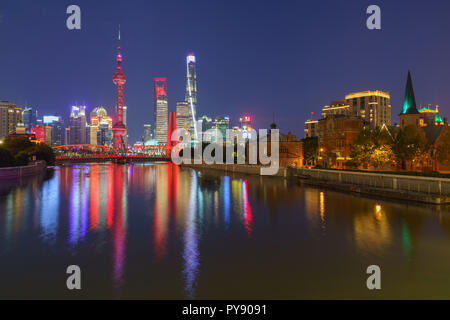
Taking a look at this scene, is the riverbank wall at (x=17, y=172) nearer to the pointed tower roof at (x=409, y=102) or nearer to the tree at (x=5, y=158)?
the tree at (x=5, y=158)

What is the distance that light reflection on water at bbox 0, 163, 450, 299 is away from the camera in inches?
436

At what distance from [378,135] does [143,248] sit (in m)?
38.9

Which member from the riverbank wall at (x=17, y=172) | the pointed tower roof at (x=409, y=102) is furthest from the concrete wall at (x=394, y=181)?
the riverbank wall at (x=17, y=172)

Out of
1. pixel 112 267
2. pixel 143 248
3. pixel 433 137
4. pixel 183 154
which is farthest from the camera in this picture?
pixel 183 154

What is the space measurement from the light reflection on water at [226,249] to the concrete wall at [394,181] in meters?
2.75

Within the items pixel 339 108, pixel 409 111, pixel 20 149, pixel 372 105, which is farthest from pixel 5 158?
pixel 372 105

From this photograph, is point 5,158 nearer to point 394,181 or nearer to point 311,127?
point 394,181

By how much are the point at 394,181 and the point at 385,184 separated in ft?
4.70

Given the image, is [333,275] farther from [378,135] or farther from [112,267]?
[378,135]

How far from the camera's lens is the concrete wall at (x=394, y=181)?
85.4 ft

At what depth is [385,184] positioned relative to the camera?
104ft

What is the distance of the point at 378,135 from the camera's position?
45.2 m

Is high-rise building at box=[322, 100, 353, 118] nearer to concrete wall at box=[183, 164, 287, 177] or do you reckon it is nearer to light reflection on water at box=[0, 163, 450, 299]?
concrete wall at box=[183, 164, 287, 177]

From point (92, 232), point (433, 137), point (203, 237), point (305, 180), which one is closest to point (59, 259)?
point (92, 232)
